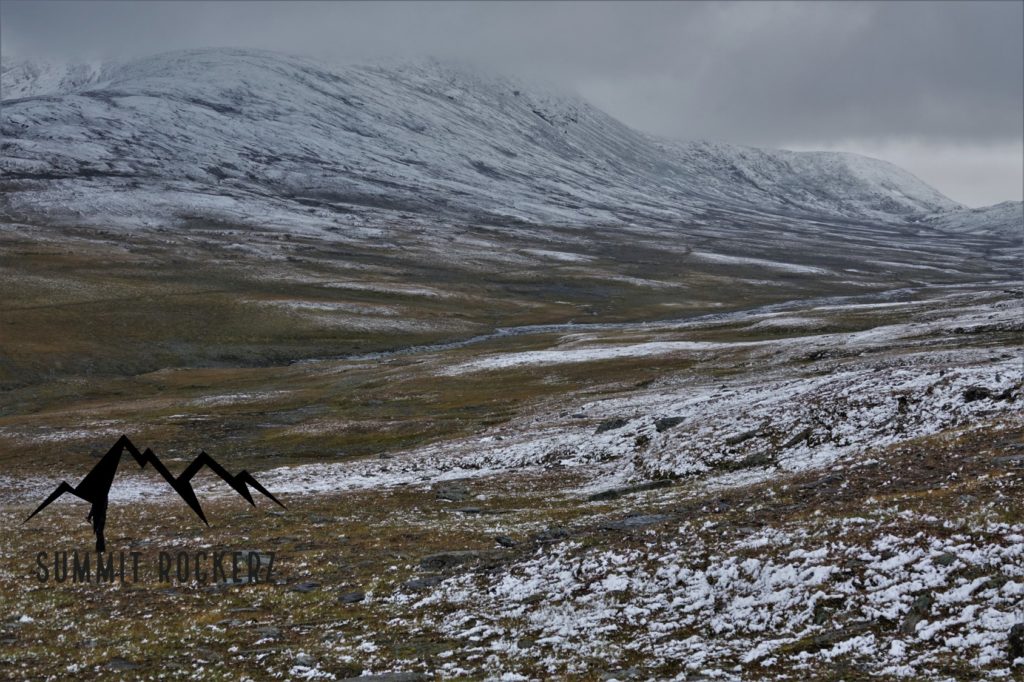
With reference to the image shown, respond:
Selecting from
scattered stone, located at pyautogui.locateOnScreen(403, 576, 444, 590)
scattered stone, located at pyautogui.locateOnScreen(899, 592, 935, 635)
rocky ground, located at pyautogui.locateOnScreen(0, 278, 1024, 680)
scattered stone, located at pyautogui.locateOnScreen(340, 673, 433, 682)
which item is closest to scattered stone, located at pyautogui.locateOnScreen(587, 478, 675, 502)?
rocky ground, located at pyautogui.locateOnScreen(0, 278, 1024, 680)

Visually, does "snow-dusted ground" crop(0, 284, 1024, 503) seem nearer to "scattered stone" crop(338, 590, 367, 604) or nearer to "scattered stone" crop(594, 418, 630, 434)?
"scattered stone" crop(594, 418, 630, 434)

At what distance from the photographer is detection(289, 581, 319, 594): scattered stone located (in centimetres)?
2215

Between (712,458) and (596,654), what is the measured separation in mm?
18598

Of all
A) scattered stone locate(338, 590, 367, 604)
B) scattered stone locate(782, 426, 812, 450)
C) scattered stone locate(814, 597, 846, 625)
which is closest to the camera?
scattered stone locate(814, 597, 846, 625)

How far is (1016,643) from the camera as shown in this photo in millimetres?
13055

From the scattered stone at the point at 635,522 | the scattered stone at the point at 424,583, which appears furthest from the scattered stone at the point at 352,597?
the scattered stone at the point at 635,522

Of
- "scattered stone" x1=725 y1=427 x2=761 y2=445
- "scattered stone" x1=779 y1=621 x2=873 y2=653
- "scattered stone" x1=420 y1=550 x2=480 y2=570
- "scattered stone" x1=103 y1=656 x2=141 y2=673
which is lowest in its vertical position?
"scattered stone" x1=103 y1=656 x2=141 y2=673

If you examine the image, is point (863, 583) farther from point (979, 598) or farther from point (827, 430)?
point (827, 430)

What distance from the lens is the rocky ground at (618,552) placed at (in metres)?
15.2

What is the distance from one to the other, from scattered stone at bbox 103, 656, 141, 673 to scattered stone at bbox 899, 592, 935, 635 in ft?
49.9

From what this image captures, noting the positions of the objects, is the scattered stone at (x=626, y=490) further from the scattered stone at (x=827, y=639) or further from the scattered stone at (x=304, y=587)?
the scattered stone at (x=827, y=639)

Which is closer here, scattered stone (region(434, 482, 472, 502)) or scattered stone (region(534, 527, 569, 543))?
scattered stone (region(534, 527, 569, 543))

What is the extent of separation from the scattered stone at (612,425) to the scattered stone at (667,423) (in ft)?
7.34

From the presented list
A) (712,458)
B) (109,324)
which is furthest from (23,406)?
(712,458)
